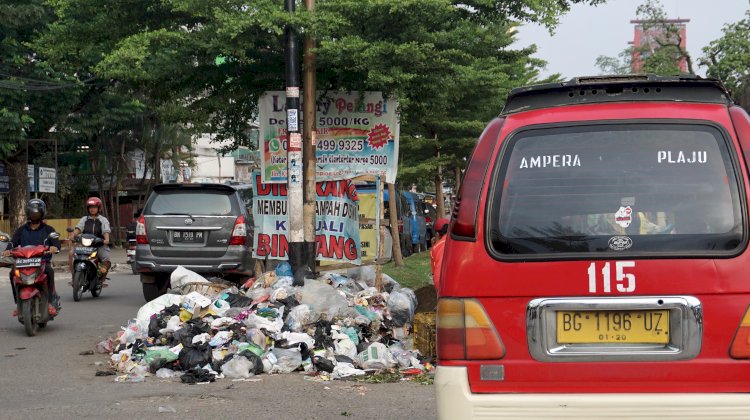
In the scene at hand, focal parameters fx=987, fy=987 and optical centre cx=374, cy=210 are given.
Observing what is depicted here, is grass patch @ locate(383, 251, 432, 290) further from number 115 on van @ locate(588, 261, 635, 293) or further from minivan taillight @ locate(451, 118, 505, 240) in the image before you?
number 115 on van @ locate(588, 261, 635, 293)

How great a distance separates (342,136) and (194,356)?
5122 mm

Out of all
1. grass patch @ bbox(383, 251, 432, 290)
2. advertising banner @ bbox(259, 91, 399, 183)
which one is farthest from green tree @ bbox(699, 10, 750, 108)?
advertising banner @ bbox(259, 91, 399, 183)

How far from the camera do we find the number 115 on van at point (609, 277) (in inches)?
159

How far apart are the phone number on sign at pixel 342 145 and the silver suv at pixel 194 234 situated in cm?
213

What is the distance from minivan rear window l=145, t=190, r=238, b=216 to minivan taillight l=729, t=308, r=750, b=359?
11406 millimetres

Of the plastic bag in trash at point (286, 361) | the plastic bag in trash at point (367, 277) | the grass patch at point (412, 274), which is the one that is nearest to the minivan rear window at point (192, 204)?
the plastic bag in trash at point (367, 277)

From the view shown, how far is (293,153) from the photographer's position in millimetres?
12109

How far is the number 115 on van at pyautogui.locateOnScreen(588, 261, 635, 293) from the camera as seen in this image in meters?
4.04

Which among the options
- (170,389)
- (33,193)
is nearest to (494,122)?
(170,389)

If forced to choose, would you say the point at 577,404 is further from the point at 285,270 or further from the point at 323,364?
the point at 285,270

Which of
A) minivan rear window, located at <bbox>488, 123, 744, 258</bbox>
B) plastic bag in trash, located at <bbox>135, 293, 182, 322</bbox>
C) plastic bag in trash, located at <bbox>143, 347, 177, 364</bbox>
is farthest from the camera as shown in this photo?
plastic bag in trash, located at <bbox>135, 293, 182, 322</bbox>

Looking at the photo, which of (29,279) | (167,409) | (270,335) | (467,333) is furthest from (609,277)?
(29,279)

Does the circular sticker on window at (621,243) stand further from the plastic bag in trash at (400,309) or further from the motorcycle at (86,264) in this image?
the motorcycle at (86,264)

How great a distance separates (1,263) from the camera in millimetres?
11867
